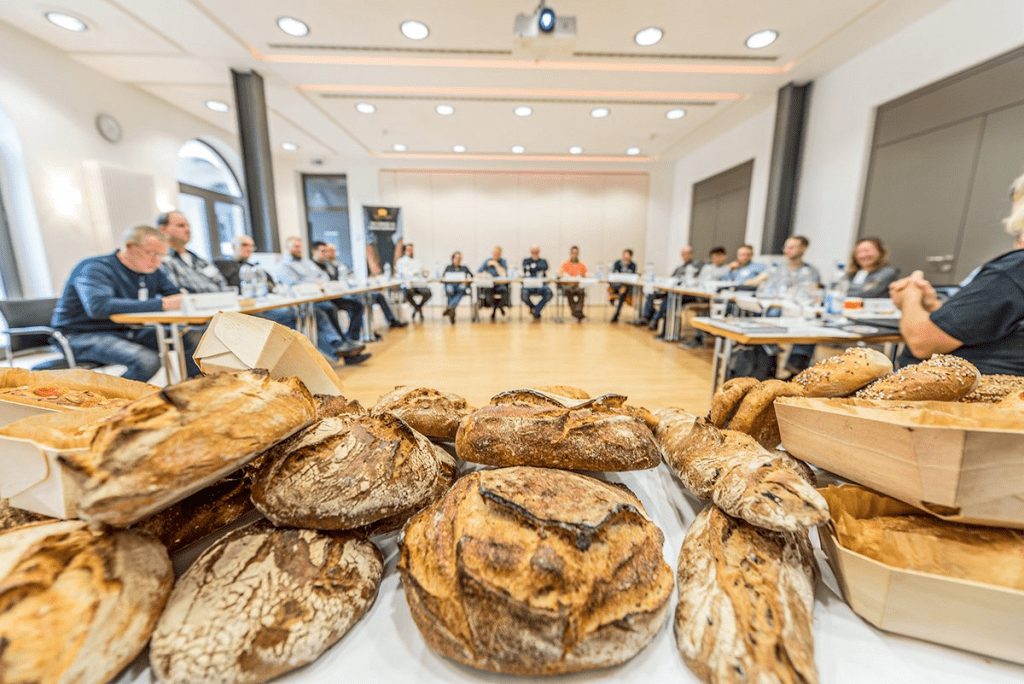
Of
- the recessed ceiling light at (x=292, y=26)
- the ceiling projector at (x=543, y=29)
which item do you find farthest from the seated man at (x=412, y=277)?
the ceiling projector at (x=543, y=29)

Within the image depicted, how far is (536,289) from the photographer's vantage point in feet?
27.7

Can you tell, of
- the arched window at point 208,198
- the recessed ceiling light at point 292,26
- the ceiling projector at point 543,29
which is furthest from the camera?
the arched window at point 208,198

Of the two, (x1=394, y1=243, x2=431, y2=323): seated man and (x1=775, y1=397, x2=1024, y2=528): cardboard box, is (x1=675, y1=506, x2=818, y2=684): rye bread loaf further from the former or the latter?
(x1=394, y1=243, x2=431, y2=323): seated man

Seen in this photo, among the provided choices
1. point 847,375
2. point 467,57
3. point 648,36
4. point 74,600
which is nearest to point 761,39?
point 648,36

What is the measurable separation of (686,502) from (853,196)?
6.46m

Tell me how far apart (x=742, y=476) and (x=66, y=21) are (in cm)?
759

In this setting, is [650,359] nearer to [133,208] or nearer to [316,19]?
[316,19]

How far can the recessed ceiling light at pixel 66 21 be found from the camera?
4.19 metres

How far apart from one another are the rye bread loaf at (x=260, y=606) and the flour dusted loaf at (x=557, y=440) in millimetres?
257

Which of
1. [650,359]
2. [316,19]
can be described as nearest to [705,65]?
[650,359]

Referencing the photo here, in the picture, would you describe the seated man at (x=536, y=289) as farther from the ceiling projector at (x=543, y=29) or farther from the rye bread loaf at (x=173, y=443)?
the rye bread loaf at (x=173, y=443)

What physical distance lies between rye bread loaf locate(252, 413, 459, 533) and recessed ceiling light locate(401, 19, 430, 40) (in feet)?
17.1

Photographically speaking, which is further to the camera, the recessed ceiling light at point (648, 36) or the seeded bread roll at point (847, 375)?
the recessed ceiling light at point (648, 36)

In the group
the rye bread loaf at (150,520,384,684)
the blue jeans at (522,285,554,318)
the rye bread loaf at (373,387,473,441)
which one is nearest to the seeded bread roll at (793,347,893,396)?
the rye bread loaf at (373,387,473,441)
